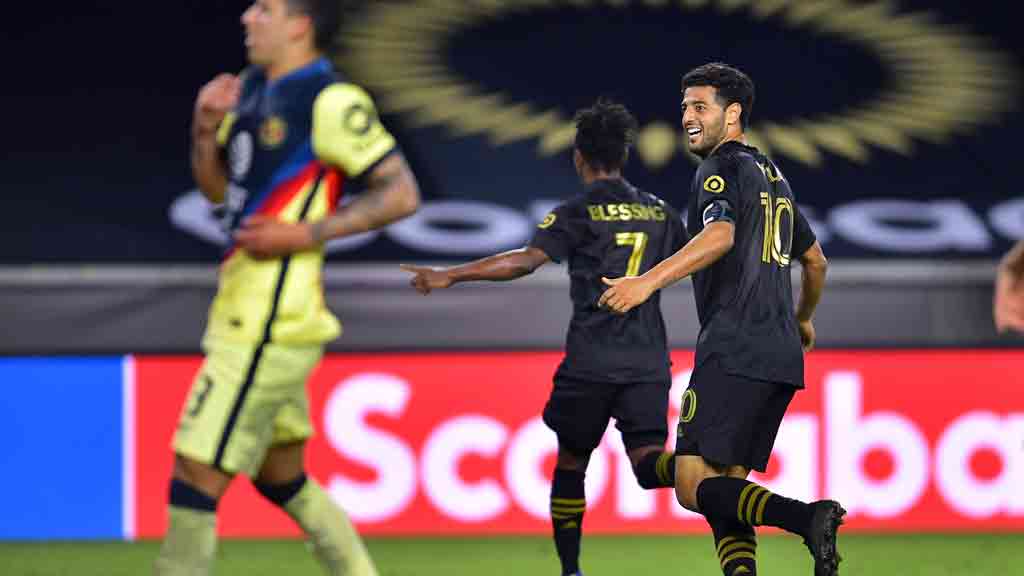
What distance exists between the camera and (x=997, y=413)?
6297 mm

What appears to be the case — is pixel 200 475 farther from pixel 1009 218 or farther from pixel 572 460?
Result: pixel 1009 218

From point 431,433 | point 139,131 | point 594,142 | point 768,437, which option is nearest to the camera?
point 768,437

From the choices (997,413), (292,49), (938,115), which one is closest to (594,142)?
(292,49)

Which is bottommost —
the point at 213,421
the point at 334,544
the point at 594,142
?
the point at 334,544

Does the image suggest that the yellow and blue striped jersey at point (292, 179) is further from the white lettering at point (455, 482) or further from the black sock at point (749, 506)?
the white lettering at point (455, 482)

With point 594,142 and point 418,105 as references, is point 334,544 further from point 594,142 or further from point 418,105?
point 418,105

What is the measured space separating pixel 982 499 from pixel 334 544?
3.60 m

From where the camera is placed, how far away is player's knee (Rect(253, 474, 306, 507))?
11.4 ft

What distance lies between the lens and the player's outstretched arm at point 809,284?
→ 14.0 ft

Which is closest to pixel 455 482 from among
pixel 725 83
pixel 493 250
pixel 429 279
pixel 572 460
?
pixel 493 250

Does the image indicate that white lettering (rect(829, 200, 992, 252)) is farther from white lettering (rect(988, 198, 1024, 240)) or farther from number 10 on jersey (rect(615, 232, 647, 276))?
number 10 on jersey (rect(615, 232, 647, 276))

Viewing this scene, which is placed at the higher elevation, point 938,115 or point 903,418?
point 938,115

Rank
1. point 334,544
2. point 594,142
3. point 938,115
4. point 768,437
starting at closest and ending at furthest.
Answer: point 334,544, point 768,437, point 594,142, point 938,115

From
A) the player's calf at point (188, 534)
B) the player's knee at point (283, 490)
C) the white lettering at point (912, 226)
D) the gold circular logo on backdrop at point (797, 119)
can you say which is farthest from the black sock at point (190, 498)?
the gold circular logo on backdrop at point (797, 119)
